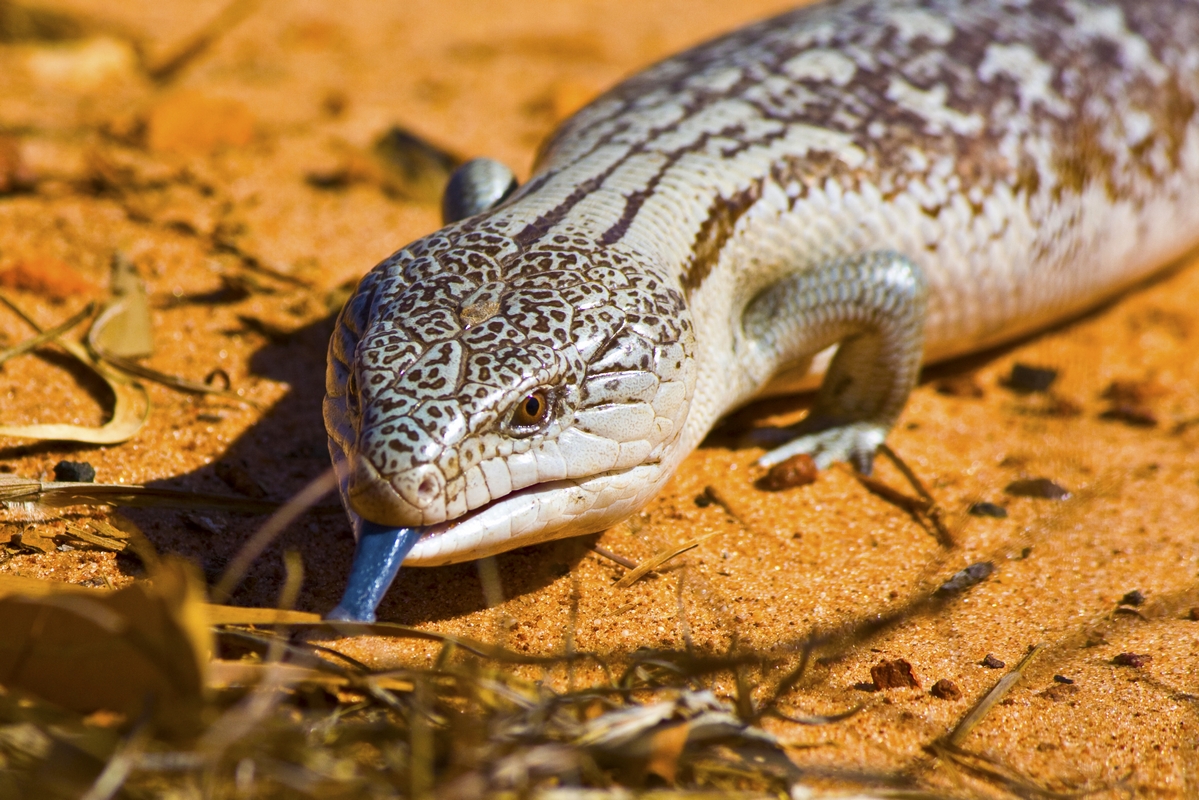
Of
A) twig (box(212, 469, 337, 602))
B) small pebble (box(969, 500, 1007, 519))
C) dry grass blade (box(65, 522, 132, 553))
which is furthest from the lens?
small pebble (box(969, 500, 1007, 519))

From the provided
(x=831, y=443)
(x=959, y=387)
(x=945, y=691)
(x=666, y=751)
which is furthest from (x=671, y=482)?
(x=959, y=387)

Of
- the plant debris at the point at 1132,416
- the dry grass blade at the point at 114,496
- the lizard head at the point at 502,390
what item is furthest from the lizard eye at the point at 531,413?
the plant debris at the point at 1132,416

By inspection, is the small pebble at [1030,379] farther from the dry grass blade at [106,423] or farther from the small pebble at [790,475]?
the dry grass blade at [106,423]

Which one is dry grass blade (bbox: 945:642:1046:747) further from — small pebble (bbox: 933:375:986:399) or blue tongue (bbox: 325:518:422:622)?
small pebble (bbox: 933:375:986:399)

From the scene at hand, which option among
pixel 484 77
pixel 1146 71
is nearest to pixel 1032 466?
pixel 1146 71

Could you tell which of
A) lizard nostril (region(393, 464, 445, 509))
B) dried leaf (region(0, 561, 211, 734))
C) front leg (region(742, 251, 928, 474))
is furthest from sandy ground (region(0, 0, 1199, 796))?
dried leaf (region(0, 561, 211, 734))

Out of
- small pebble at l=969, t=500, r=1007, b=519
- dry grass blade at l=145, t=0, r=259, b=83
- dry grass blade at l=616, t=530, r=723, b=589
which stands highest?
dry grass blade at l=145, t=0, r=259, b=83
